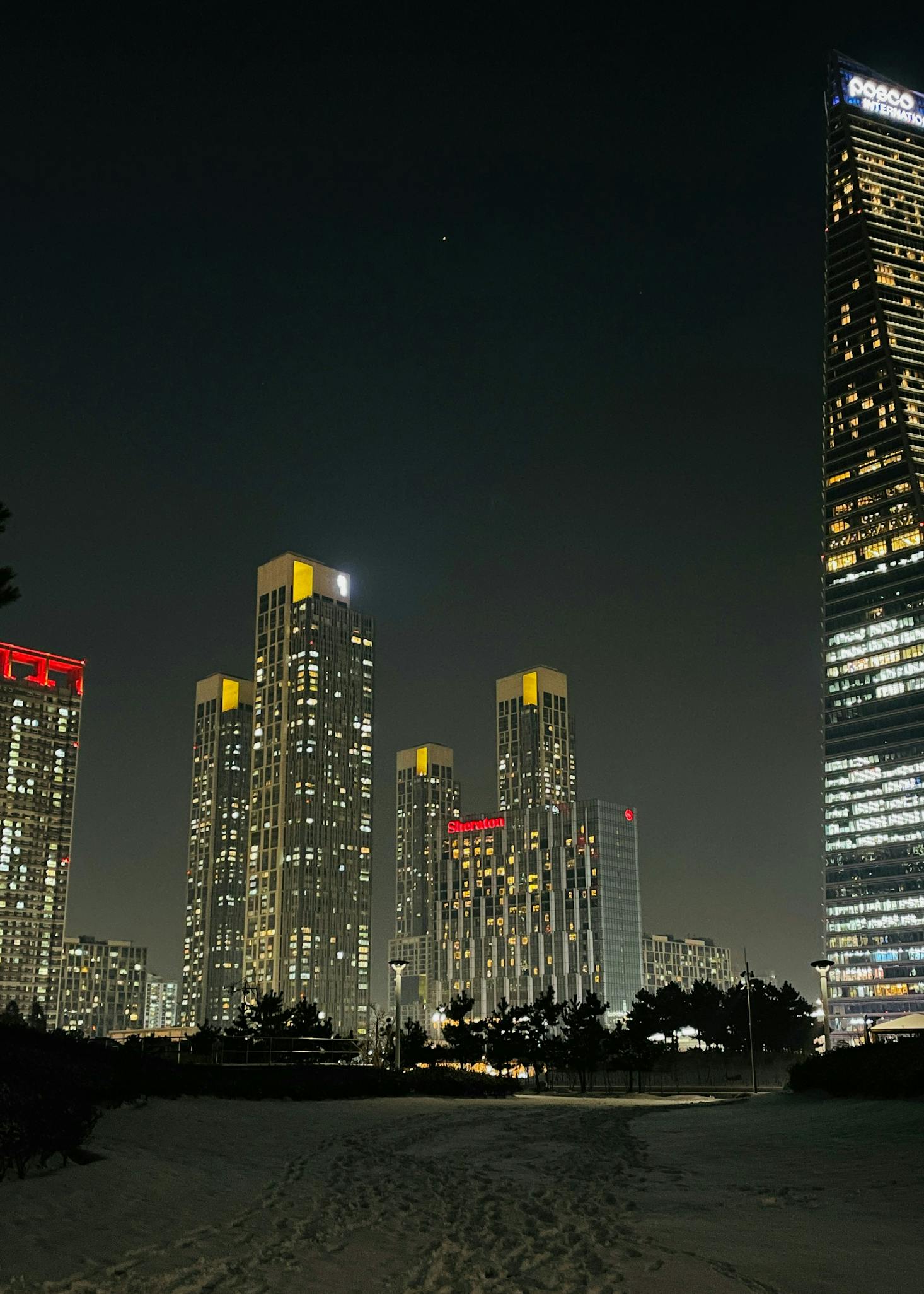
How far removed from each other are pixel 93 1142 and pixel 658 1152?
1131 cm

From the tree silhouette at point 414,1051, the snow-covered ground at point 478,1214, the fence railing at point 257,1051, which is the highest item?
the snow-covered ground at point 478,1214

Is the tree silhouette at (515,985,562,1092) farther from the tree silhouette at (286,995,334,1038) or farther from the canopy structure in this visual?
the canopy structure

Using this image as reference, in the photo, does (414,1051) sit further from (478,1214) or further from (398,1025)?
(478,1214)

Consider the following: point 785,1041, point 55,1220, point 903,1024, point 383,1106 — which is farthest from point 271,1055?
point 785,1041

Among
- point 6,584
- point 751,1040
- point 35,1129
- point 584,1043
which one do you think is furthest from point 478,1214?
point 584,1043

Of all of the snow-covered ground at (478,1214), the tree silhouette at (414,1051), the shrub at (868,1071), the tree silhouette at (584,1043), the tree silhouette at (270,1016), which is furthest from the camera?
the tree silhouette at (270,1016)

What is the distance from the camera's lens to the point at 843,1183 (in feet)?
57.4

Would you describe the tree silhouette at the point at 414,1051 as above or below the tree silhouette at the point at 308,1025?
below

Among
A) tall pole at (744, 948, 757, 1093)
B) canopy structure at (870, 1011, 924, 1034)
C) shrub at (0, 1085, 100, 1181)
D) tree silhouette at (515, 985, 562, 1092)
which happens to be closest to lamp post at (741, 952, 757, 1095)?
tall pole at (744, 948, 757, 1093)

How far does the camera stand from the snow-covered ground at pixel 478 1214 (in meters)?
11.6

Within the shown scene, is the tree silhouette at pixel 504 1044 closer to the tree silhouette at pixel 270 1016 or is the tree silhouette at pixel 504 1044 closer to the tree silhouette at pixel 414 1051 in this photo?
the tree silhouette at pixel 414 1051

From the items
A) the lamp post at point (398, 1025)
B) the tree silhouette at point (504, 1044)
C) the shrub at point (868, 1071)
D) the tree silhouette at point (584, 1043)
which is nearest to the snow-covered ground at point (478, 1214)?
the shrub at point (868, 1071)

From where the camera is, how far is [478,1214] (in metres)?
15.6

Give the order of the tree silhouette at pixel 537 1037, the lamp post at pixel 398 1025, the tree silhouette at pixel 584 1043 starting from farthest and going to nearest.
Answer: the tree silhouette at pixel 537 1037, the tree silhouette at pixel 584 1043, the lamp post at pixel 398 1025
